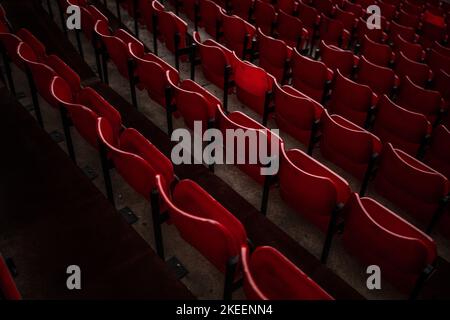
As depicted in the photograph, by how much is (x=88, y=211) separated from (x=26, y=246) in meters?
0.33

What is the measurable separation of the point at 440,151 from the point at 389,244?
99 centimetres

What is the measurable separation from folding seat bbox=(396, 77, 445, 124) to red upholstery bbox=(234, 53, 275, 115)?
0.96 m

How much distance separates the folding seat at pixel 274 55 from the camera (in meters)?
3.01

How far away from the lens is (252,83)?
8.78 ft

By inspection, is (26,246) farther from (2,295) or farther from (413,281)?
(413,281)

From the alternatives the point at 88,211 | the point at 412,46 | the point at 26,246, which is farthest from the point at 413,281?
the point at 412,46

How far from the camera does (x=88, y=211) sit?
6.97 ft

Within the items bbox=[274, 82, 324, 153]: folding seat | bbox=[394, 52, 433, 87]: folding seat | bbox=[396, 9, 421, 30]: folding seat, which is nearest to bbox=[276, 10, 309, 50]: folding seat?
bbox=[394, 52, 433, 87]: folding seat

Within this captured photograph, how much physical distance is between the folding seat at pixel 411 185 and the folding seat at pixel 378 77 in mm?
944

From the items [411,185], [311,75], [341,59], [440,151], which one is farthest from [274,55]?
[411,185]

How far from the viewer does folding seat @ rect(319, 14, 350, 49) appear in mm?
3672

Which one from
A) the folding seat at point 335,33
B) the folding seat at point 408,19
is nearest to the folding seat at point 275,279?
the folding seat at point 335,33

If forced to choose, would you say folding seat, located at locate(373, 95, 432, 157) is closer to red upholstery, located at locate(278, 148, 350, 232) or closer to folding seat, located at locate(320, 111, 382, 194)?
folding seat, located at locate(320, 111, 382, 194)
